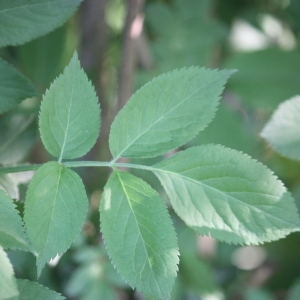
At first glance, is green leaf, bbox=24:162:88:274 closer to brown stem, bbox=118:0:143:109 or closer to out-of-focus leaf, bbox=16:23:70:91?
brown stem, bbox=118:0:143:109

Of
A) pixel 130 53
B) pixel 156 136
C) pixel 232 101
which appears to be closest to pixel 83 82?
pixel 156 136

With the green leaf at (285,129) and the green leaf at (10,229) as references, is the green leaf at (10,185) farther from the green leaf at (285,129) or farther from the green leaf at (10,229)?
the green leaf at (285,129)

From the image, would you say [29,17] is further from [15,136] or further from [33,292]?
[33,292]

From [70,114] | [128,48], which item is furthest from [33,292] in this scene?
[128,48]

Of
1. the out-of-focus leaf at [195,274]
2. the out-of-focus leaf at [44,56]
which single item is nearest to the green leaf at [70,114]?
the out-of-focus leaf at [44,56]

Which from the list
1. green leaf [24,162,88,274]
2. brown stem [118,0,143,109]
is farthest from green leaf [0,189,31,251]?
brown stem [118,0,143,109]

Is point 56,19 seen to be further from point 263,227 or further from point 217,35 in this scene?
point 217,35
